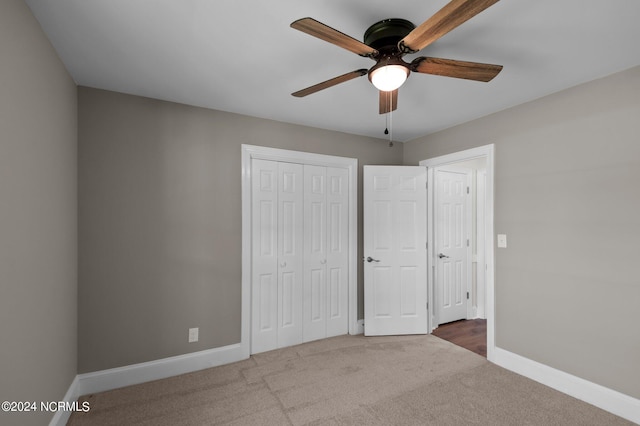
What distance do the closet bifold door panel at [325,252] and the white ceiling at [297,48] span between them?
0.97 m

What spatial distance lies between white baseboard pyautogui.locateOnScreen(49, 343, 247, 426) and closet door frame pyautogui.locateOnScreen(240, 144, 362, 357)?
20cm

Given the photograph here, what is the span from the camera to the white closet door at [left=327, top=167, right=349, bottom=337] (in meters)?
3.51

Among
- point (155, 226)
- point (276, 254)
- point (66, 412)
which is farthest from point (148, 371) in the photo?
point (276, 254)

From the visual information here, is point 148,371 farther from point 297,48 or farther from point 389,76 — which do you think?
point 389,76

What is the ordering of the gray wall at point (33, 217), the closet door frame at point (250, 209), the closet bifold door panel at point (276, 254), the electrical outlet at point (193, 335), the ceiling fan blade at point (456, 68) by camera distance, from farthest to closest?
the closet bifold door panel at point (276, 254), the closet door frame at point (250, 209), the electrical outlet at point (193, 335), the ceiling fan blade at point (456, 68), the gray wall at point (33, 217)

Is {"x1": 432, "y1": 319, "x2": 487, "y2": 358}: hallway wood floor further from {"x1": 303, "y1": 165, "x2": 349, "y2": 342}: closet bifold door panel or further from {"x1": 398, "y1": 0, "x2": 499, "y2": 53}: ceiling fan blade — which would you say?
{"x1": 398, "y1": 0, "x2": 499, "y2": 53}: ceiling fan blade

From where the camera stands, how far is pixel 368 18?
5.10 ft

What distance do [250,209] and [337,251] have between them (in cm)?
119

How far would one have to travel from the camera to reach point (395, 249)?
3.62 m

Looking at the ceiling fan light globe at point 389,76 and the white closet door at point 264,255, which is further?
the white closet door at point 264,255

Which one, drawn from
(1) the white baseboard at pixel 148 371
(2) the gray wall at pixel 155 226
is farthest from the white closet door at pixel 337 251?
(1) the white baseboard at pixel 148 371

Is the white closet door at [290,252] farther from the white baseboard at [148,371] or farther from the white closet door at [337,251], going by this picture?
the white baseboard at [148,371]

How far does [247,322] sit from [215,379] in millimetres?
562

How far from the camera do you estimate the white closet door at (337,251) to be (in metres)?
3.51
